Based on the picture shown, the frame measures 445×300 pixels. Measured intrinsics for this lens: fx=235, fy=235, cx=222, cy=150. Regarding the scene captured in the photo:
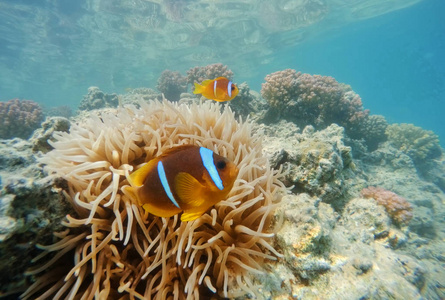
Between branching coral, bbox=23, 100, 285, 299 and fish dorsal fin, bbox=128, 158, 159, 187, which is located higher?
fish dorsal fin, bbox=128, 158, 159, 187

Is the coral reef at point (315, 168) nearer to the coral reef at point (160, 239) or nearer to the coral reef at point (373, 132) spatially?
the coral reef at point (160, 239)

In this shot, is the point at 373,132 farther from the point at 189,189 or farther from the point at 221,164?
the point at 189,189

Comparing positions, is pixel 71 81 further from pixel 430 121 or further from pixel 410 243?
pixel 430 121

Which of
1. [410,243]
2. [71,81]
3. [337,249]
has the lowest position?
Result: [410,243]

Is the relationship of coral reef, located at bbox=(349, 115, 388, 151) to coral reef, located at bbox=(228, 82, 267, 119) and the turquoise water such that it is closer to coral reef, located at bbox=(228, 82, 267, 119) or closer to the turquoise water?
coral reef, located at bbox=(228, 82, 267, 119)

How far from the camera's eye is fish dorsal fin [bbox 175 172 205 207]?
1188 millimetres

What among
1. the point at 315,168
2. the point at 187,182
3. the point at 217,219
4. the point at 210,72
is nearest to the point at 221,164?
the point at 187,182

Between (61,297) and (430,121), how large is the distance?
109 meters

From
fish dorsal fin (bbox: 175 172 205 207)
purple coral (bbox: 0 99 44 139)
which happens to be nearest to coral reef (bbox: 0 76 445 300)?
fish dorsal fin (bbox: 175 172 205 207)

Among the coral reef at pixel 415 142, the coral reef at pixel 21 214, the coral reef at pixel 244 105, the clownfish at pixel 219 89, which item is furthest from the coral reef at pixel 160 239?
the coral reef at pixel 415 142

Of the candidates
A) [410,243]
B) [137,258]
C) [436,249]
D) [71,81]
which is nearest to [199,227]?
[137,258]

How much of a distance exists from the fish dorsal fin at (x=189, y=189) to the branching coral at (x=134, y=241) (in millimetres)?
412

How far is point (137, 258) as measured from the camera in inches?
66.1

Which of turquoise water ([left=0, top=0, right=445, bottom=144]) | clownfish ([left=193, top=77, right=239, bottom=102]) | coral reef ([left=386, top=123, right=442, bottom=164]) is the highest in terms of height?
turquoise water ([left=0, top=0, right=445, bottom=144])
